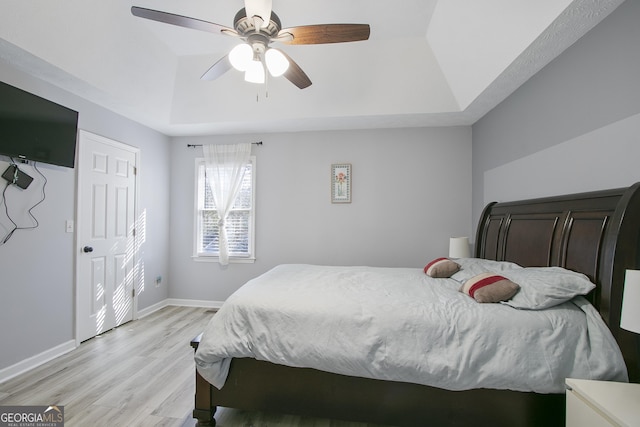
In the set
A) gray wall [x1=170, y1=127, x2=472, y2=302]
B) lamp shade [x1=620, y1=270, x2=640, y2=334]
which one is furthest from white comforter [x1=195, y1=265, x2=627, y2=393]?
gray wall [x1=170, y1=127, x2=472, y2=302]

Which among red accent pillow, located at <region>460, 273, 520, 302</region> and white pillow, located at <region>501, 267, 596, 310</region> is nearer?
white pillow, located at <region>501, 267, 596, 310</region>

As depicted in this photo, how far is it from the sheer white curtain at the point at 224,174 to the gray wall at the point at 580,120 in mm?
3282

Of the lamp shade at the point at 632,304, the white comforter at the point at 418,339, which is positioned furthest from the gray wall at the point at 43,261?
the lamp shade at the point at 632,304

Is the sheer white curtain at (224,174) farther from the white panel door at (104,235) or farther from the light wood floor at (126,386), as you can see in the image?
the light wood floor at (126,386)

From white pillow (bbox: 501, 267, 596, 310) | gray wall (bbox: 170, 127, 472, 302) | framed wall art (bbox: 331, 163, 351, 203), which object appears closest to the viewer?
white pillow (bbox: 501, 267, 596, 310)

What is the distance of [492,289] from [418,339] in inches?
24.0

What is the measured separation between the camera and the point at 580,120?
6.39 feet

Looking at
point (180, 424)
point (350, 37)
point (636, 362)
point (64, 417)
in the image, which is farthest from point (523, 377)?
point (64, 417)

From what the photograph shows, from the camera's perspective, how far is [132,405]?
1946 millimetres

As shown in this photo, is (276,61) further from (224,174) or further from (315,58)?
(224,174)

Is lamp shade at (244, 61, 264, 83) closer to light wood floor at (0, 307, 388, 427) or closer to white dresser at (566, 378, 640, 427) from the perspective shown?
light wood floor at (0, 307, 388, 427)

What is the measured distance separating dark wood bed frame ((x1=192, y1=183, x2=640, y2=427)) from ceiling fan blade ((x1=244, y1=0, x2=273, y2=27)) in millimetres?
2143

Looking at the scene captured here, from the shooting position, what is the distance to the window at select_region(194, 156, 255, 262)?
161 inches

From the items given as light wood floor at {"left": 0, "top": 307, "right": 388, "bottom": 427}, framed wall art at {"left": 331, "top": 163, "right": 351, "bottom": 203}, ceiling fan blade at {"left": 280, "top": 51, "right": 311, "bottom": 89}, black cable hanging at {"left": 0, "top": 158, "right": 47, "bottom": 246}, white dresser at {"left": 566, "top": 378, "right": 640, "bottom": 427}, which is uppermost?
ceiling fan blade at {"left": 280, "top": 51, "right": 311, "bottom": 89}
